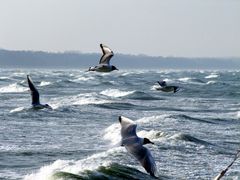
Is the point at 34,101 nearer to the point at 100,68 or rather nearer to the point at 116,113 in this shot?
the point at 100,68

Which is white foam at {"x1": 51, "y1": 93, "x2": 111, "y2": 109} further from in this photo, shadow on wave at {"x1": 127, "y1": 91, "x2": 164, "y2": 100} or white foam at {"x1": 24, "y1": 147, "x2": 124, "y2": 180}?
white foam at {"x1": 24, "y1": 147, "x2": 124, "y2": 180}

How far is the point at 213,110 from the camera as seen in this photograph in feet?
158

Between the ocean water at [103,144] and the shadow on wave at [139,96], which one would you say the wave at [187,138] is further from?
the shadow on wave at [139,96]

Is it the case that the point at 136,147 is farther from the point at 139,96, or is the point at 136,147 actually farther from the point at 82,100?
the point at 139,96

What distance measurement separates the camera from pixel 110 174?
18797 millimetres

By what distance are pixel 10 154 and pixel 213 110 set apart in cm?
2742

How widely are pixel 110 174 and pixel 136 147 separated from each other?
6595mm

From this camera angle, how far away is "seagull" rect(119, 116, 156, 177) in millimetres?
11766

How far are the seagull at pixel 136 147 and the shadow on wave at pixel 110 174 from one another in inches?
204

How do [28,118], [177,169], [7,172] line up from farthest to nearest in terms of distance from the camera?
[28,118] → [177,169] → [7,172]

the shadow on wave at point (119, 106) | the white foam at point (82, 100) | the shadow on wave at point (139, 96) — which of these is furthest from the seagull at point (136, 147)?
the shadow on wave at point (139, 96)

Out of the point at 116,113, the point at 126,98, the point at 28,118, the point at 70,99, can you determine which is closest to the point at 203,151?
the point at 28,118

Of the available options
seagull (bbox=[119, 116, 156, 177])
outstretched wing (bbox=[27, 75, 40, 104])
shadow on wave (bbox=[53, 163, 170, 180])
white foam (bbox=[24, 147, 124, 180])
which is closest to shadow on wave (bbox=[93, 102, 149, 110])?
outstretched wing (bbox=[27, 75, 40, 104])

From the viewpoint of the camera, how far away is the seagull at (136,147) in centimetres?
1177
